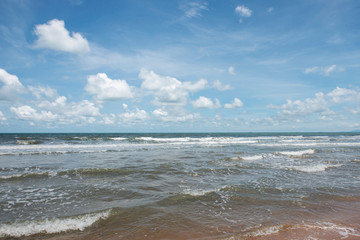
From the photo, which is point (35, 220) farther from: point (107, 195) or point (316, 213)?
point (316, 213)

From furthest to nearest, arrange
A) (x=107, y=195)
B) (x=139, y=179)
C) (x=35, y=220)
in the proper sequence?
(x=139, y=179) → (x=107, y=195) → (x=35, y=220)

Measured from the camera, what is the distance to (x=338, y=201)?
752cm

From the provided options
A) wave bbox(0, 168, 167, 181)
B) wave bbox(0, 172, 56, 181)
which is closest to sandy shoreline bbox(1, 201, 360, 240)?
wave bbox(0, 168, 167, 181)

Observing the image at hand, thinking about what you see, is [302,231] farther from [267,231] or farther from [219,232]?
[219,232]

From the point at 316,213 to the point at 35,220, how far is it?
8.25m

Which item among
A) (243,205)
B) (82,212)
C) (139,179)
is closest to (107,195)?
(82,212)

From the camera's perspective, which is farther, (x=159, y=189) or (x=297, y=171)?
(x=297, y=171)

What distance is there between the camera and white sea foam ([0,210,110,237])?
5266 millimetres

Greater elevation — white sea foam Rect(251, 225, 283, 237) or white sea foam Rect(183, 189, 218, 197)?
white sea foam Rect(183, 189, 218, 197)

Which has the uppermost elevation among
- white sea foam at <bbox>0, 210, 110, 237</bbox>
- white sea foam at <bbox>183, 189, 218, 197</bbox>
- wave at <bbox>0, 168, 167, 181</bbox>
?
wave at <bbox>0, 168, 167, 181</bbox>

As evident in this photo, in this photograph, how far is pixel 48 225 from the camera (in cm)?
555

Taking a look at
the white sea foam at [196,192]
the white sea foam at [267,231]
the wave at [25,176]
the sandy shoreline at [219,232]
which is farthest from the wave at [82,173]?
the white sea foam at [267,231]

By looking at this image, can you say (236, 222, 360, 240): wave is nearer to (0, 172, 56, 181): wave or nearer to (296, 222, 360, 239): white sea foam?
(296, 222, 360, 239): white sea foam

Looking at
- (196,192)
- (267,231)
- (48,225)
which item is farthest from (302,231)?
(48,225)
